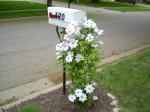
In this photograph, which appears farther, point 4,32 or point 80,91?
point 4,32

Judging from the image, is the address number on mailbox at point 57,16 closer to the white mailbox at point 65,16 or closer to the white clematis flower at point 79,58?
the white mailbox at point 65,16

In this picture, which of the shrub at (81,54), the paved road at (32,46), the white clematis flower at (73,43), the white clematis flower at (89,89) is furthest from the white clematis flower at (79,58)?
the paved road at (32,46)

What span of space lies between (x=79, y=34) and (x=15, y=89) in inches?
84.5

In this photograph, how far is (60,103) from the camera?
577 cm

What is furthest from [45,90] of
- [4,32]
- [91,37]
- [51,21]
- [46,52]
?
[4,32]

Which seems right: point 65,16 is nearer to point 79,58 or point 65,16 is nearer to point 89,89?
point 79,58

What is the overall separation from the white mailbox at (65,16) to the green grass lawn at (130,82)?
1.47 metres

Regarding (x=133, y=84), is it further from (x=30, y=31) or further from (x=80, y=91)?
(x=30, y=31)

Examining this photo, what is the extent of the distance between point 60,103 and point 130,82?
1619 mm

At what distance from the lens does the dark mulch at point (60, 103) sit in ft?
18.2

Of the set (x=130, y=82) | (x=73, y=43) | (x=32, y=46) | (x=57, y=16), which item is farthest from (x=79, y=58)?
(x=32, y=46)

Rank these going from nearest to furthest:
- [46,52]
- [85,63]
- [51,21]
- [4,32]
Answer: [85,63], [51,21], [46,52], [4,32]

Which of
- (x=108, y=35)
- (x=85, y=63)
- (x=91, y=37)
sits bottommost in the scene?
(x=108, y=35)

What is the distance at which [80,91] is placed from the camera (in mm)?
5223
